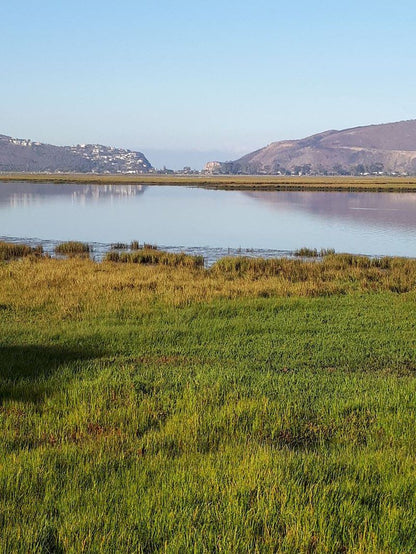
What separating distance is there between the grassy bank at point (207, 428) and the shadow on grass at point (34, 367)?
0.05m

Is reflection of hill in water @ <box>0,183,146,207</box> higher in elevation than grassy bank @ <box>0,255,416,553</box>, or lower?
higher

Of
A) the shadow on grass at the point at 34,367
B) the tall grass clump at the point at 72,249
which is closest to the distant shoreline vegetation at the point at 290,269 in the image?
the tall grass clump at the point at 72,249

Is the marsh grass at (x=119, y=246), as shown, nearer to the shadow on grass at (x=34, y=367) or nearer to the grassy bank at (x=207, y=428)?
the grassy bank at (x=207, y=428)

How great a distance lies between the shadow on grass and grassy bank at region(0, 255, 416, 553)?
0.15 feet

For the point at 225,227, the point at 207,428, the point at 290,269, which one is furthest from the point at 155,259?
the point at 207,428

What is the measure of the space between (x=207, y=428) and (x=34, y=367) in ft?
14.4

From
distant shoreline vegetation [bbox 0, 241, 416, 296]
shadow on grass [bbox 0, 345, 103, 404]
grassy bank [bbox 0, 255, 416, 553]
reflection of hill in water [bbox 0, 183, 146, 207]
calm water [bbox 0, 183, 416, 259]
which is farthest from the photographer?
reflection of hill in water [bbox 0, 183, 146, 207]

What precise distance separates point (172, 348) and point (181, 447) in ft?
20.2

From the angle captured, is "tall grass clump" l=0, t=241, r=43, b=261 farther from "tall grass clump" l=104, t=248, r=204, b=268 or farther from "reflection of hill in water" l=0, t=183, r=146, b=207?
"reflection of hill in water" l=0, t=183, r=146, b=207

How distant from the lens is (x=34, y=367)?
432 inches

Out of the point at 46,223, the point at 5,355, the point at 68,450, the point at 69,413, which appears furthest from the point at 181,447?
the point at 46,223

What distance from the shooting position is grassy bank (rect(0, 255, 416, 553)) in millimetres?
5133

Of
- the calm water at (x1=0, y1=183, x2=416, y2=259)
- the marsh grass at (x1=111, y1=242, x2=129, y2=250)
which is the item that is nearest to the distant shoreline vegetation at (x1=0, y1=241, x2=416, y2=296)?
the marsh grass at (x1=111, y1=242, x2=129, y2=250)

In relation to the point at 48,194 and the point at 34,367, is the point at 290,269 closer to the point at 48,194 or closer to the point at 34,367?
the point at 34,367
